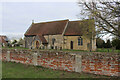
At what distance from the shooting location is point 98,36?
18594 millimetres

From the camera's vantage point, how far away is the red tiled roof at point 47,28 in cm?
2941

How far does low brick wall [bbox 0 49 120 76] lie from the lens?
22.3 ft

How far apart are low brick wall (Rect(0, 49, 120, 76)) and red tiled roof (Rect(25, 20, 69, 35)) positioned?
18709 mm

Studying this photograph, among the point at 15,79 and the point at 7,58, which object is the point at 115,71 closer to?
the point at 15,79

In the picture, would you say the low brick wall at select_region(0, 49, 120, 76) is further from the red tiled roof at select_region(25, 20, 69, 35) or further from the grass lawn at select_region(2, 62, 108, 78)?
the red tiled roof at select_region(25, 20, 69, 35)

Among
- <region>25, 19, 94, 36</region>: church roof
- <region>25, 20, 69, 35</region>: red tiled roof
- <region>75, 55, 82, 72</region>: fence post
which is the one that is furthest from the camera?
<region>25, 20, 69, 35</region>: red tiled roof

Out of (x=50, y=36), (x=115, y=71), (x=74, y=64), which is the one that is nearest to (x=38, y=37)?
(x=50, y=36)

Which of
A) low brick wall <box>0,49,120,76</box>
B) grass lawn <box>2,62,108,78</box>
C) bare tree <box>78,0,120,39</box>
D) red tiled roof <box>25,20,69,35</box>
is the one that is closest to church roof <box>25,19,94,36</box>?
red tiled roof <box>25,20,69,35</box>

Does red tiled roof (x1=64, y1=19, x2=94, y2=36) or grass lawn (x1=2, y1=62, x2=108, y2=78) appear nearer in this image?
grass lawn (x1=2, y1=62, x2=108, y2=78)

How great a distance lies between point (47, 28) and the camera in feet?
105

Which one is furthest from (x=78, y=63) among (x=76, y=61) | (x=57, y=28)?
(x=57, y=28)

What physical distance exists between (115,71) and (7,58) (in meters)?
10.0

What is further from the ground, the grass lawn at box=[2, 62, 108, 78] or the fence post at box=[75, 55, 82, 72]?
the fence post at box=[75, 55, 82, 72]

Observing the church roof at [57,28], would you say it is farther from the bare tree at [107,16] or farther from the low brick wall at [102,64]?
the low brick wall at [102,64]
